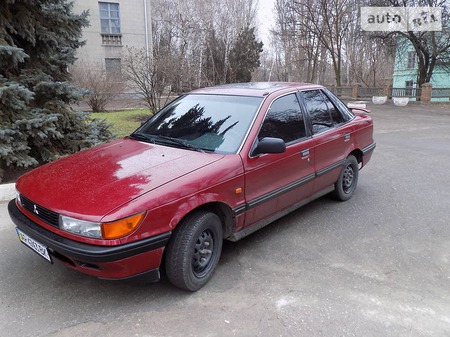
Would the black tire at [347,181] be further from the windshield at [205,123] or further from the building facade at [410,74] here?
the building facade at [410,74]

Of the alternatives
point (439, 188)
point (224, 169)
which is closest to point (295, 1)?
point (439, 188)

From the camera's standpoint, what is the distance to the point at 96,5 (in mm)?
23703

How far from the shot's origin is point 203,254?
298cm

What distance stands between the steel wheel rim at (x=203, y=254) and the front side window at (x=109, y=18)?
24862 mm

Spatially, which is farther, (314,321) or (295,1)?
(295,1)

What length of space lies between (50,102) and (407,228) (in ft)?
18.7

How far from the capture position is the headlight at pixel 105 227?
2.35m

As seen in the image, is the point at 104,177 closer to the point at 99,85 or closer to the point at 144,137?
the point at 144,137

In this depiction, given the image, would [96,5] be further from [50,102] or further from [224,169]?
[224,169]

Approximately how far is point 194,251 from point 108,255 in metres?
0.75

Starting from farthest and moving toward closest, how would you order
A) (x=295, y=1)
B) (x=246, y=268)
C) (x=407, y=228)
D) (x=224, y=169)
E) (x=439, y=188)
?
1. (x=295, y=1)
2. (x=439, y=188)
3. (x=407, y=228)
4. (x=246, y=268)
5. (x=224, y=169)

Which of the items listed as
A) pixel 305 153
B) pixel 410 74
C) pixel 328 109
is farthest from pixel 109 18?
pixel 410 74

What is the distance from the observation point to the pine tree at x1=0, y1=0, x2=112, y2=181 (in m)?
5.28

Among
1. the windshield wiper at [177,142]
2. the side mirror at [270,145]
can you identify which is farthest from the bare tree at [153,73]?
the side mirror at [270,145]
